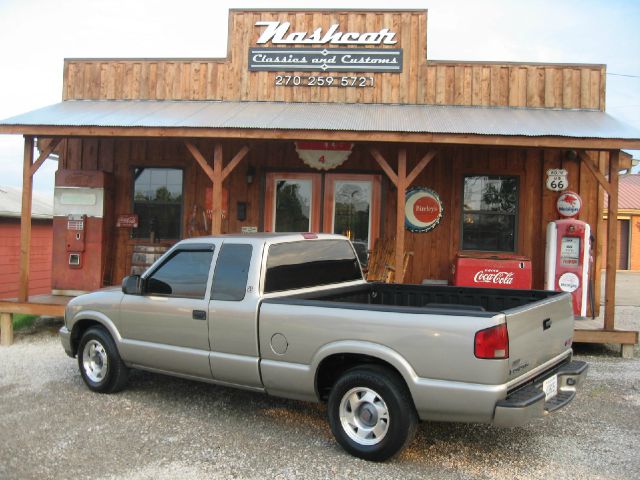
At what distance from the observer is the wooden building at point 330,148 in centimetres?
987

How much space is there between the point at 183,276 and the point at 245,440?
5.14 feet

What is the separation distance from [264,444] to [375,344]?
1.29 meters

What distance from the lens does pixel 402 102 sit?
33.2 ft

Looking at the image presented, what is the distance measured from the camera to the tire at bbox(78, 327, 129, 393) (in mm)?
5629

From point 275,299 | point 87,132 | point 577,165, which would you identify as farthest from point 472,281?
point 87,132

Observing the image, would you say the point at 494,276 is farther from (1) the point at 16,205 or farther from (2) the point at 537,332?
(1) the point at 16,205

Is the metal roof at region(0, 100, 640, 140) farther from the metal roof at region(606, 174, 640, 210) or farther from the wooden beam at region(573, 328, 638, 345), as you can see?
the metal roof at region(606, 174, 640, 210)

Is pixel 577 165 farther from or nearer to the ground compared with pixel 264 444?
farther from the ground

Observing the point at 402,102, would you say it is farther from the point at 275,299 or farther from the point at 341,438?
the point at 341,438

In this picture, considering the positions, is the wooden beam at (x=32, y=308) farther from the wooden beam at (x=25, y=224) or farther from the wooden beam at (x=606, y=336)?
the wooden beam at (x=606, y=336)

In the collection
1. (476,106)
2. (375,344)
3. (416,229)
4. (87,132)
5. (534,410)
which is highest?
(476,106)

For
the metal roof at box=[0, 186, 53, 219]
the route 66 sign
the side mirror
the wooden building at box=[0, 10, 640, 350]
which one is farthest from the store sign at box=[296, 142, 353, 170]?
the metal roof at box=[0, 186, 53, 219]

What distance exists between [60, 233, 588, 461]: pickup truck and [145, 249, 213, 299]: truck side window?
1cm

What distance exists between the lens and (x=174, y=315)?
16.7 feet
